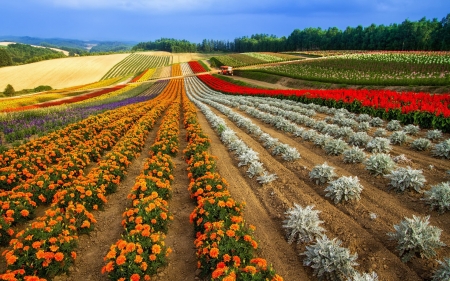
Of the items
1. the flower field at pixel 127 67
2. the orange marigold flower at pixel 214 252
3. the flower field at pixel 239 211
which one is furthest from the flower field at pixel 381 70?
the flower field at pixel 127 67

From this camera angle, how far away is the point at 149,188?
786cm

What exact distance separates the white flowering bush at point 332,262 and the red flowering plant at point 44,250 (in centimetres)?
506

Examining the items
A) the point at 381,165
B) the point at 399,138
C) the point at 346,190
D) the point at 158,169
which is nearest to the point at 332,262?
the point at 346,190

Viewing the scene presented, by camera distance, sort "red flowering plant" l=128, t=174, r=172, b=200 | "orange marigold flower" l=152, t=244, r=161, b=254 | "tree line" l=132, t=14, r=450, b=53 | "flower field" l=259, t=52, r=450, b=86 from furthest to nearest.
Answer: "tree line" l=132, t=14, r=450, b=53, "flower field" l=259, t=52, r=450, b=86, "red flowering plant" l=128, t=174, r=172, b=200, "orange marigold flower" l=152, t=244, r=161, b=254

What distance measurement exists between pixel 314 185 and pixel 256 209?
2.14 meters

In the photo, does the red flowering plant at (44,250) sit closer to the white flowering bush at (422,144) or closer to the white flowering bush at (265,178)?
the white flowering bush at (265,178)

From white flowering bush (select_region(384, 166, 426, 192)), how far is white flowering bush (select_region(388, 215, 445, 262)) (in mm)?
2140

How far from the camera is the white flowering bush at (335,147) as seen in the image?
1025 centimetres

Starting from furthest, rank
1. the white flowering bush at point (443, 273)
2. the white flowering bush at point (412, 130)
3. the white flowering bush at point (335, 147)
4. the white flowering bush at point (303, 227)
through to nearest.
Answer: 1. the white flowering bush at point (412, 130)
2. the white flowering bush at point (335, 147)
3. the white flowering bush at point (303, 227)
4. the white flowering bush at point (443, 273)

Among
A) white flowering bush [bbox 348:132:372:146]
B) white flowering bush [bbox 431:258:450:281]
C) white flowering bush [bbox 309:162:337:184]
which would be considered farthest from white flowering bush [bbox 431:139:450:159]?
white flowering bush [bbox 431:258:450:281]

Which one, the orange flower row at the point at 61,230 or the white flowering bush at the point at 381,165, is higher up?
the white flowering bush at the point at 381,165

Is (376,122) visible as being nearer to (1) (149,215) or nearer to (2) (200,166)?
(2) (200,166)

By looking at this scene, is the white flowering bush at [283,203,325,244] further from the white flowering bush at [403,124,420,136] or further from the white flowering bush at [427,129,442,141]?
the white flowering bush at [403,124,420,136]

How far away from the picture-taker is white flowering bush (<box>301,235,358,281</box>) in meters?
4.86
